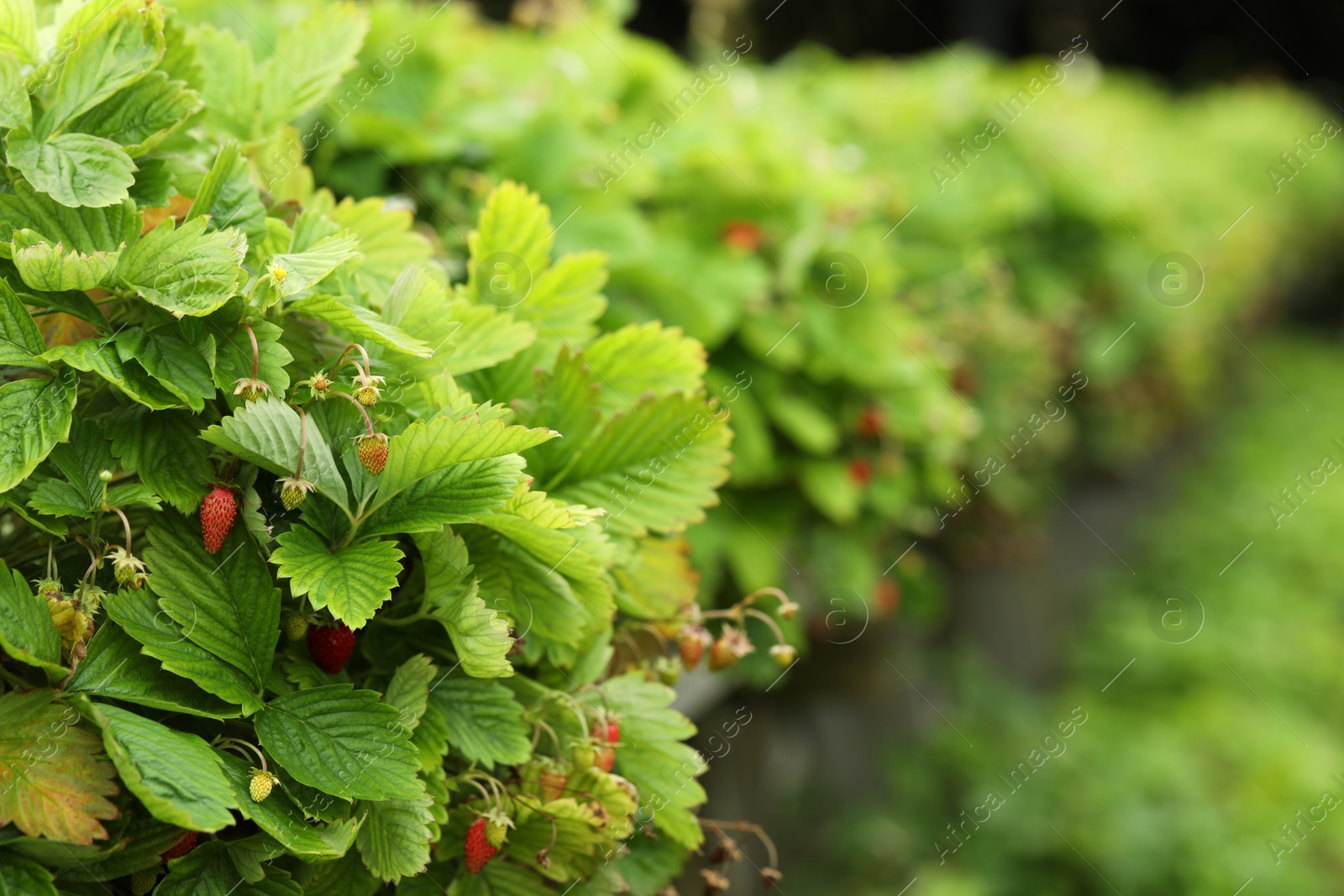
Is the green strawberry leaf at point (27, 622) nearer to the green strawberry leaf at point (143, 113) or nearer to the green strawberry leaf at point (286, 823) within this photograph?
the green strawberry leaf at point (286, 823)

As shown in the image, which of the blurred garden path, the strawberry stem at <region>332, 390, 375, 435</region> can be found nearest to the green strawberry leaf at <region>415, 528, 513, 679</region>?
the strawberry stem at <region>332, 390, 375, 435</region>

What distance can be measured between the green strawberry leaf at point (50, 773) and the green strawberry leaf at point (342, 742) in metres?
0.11

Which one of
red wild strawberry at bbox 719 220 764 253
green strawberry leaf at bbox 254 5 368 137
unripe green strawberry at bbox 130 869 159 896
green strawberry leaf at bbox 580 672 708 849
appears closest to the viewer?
unripe green strawberry at bbox 130 869 159 896

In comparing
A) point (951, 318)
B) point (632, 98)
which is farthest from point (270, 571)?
point (951, 318)

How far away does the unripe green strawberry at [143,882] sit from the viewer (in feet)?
2.51

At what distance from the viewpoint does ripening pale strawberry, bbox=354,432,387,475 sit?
776 millimetres

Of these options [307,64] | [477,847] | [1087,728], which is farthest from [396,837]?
[1087,728]

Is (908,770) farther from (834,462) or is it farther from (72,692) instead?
(72,692)

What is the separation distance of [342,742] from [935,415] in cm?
170

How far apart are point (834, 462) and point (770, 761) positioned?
2.95 ft

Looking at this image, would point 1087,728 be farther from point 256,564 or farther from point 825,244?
point 256,564

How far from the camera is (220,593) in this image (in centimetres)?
81

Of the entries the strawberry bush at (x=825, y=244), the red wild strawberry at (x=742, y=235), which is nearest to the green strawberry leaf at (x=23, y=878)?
the strawberry bush at (x=825, y=244)

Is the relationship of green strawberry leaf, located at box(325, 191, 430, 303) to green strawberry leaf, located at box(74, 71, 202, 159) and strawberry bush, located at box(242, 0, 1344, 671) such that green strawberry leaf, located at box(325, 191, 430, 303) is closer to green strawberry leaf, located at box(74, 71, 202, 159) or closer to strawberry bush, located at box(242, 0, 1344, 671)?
green strawberry leaf, located at box(74, 71, 202, 159)
